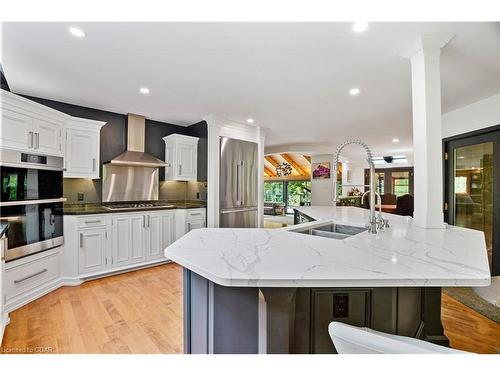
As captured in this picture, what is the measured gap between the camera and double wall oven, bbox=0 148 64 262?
7.44 ft

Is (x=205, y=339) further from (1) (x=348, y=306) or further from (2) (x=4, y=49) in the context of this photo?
(2) (x=4, y=49)

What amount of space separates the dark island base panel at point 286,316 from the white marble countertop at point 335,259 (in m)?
0.15

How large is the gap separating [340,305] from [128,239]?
3.11 m

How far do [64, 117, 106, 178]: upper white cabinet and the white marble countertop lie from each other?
255 centimetres

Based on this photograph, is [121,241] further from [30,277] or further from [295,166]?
[295,166]

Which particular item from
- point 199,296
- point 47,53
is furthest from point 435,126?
point 47,53

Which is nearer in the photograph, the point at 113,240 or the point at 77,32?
the point at 77,32

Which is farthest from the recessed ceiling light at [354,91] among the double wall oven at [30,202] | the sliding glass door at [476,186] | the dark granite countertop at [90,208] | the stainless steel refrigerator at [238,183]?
the double wall oven at [30,202]

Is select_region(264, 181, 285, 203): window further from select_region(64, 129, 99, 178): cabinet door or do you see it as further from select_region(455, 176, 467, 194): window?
select_region(64, 129, 99, 178): cabinet door

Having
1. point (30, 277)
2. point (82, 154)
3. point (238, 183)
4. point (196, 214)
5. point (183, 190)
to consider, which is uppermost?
point (82, 154)

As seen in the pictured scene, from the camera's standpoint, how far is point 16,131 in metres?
2.38

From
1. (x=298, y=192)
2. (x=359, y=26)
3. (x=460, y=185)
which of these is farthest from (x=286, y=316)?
(x=298, y=192)

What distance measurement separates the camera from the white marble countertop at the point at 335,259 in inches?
34.9
